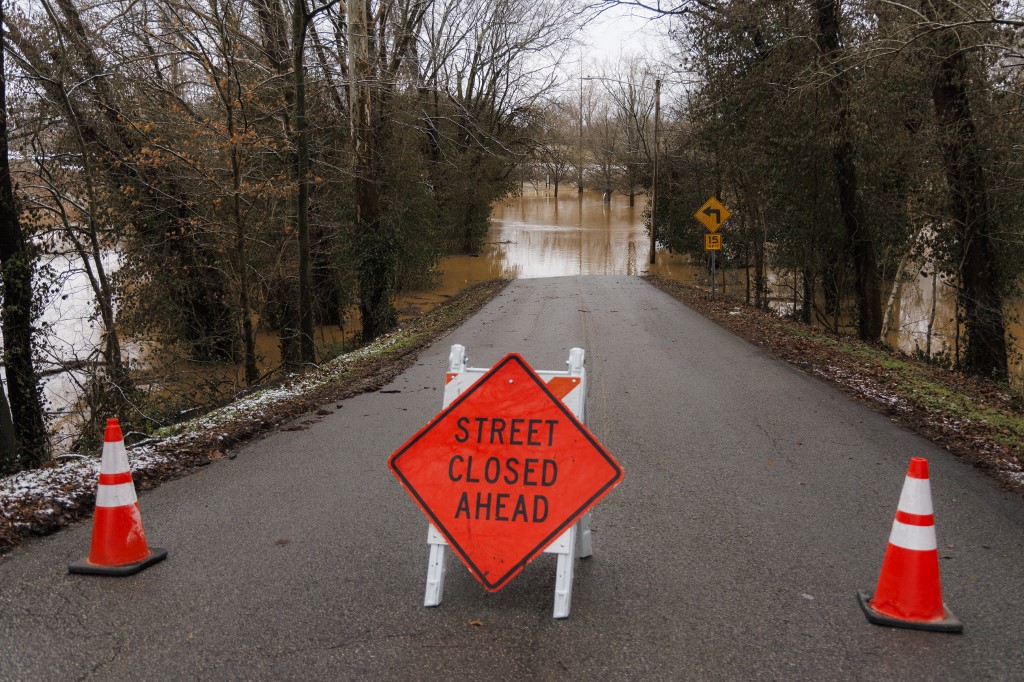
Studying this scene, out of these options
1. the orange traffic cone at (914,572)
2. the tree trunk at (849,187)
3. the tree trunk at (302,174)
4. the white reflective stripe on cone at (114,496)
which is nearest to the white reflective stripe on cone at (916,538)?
the orange traffic cone at (914,572)

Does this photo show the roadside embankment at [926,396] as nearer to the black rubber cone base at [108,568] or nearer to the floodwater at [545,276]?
the floodwater at [545,276]

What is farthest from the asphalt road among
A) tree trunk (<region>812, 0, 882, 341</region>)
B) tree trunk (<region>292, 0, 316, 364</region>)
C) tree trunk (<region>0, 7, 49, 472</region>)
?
tree trunk (<region>812, 0, 882, 341</region>)

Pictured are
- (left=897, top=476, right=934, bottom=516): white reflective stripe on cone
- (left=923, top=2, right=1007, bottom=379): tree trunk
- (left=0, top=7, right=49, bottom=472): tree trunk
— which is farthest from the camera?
(left=923, top=2, right=1007, bottom=379): tree trunk

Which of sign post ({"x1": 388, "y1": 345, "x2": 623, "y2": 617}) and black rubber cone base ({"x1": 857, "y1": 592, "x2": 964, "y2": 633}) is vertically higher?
sign post ({"x1": 388, "y1": 345, "x2": 623, "y2": 617})

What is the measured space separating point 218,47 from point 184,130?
1804 mm

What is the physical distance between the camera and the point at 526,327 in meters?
18.0

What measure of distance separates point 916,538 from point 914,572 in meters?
0.16

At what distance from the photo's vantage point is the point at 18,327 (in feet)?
39.7

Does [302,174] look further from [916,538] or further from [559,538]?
[916,538]

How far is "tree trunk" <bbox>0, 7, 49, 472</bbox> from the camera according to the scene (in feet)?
39.1

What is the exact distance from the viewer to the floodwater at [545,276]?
16453 mm

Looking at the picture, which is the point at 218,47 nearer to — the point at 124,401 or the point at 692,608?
the point at 124,401

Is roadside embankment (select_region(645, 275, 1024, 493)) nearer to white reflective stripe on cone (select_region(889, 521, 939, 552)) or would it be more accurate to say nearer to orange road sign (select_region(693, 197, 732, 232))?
white reflective stripe on cone (select_region(889, 521, 939, 552))

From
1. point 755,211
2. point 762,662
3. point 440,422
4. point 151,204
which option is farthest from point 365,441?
point 755,211
